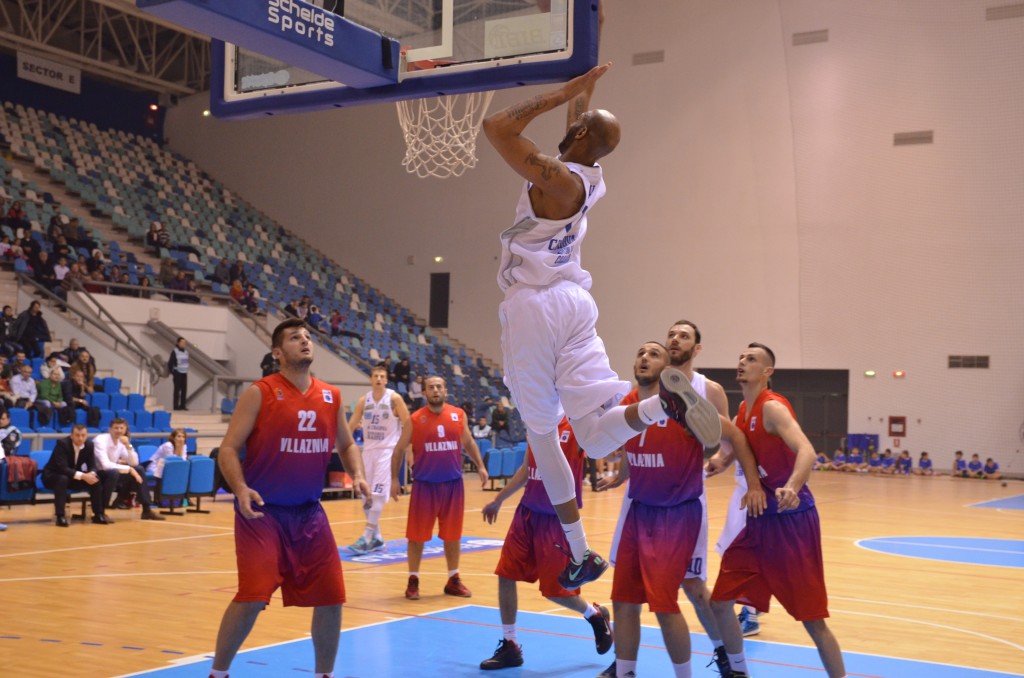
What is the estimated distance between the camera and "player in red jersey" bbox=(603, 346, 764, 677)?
18.1ft

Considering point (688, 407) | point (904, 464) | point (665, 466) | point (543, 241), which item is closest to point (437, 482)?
point (665, 466)

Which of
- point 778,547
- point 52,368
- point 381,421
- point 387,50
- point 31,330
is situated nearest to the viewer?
point 778,547

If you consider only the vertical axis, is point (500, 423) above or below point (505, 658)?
above

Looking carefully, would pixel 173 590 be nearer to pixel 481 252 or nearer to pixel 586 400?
pixel 586 400

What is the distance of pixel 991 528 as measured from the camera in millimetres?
15695

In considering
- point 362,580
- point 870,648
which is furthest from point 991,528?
point 362,580

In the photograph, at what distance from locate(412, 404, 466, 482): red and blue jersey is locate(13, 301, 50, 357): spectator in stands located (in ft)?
36.3

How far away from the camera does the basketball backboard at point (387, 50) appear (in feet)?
17.8

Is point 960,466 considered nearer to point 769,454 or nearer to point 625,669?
point 769,454

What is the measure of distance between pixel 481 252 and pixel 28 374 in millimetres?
16689

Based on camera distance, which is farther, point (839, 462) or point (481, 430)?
point (839, 462)

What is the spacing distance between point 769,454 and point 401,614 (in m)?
3.77

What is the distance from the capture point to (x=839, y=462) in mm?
27906

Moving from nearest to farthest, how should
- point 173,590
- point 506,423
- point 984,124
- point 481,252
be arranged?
point 173,590 < point 506,423 < point 984,124 < point 481,252
